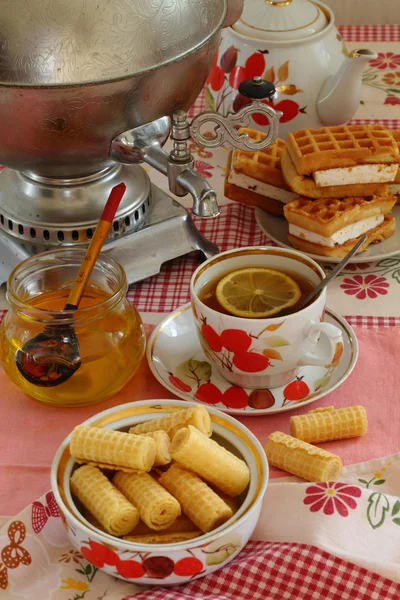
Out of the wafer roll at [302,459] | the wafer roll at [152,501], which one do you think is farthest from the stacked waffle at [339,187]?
the wafer roll at [152,501]

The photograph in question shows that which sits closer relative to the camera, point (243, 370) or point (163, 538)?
point (163, 538)

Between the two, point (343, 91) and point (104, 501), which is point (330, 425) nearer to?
point (104, 501)

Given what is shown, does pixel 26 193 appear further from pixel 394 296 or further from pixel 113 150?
pixel 394 296

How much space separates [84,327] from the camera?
819 mm

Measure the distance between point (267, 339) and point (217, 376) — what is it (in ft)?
0.30

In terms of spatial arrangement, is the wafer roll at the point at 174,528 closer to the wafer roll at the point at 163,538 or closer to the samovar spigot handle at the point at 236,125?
the wafer roll at the point at 163,538

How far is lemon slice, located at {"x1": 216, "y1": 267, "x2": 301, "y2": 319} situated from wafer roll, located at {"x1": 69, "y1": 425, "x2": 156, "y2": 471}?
196 millimetres

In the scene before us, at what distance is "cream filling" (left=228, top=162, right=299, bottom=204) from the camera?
111cm

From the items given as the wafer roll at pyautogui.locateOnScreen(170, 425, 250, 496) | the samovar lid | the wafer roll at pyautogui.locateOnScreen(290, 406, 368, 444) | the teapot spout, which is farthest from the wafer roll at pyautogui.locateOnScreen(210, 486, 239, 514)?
the teapot spout

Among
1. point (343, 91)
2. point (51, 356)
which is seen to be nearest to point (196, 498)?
point (51, 356)

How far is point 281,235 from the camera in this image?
3.62ft

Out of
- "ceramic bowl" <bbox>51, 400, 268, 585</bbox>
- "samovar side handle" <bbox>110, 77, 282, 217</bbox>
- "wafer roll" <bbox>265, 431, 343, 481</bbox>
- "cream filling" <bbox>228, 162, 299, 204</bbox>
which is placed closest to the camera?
"ceramic bowl" <bbox>51, 400, 268, 585</bbox>

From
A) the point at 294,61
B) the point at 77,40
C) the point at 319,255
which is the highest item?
the point at 77,40

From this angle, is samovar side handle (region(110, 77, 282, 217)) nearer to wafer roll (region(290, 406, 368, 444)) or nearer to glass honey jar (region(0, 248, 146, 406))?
glass honey jar (region(0, 248, 146, 406))
